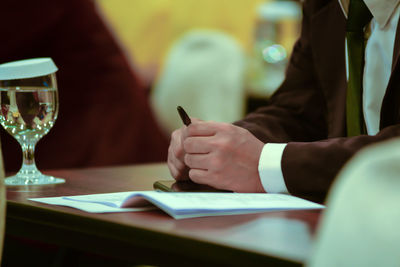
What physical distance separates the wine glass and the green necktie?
512mm

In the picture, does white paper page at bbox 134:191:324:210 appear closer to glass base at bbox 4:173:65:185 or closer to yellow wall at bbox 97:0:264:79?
glass base at bbox 4:173:65:185

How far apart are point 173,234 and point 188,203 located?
→ 0.11 meters

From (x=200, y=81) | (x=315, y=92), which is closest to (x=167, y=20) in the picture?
(x=200, y=81)

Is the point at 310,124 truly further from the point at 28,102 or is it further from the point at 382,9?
the point at 28,102

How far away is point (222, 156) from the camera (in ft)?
3.16

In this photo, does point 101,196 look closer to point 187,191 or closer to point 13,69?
point 187,191

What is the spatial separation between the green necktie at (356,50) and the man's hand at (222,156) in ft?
0.90

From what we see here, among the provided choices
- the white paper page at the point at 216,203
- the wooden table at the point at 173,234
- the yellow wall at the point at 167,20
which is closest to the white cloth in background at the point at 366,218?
the wooden table at the point at 173,234

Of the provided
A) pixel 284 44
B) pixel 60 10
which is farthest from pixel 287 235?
pixel 284 44

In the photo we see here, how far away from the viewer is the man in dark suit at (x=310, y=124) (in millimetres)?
919

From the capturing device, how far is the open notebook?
737 millimetres

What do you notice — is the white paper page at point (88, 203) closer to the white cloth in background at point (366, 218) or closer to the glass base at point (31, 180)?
the glass base at point (31, 180)

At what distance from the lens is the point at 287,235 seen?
0.64m

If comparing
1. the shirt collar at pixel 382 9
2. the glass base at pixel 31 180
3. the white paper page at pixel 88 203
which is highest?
the shirt collar at pixel 382 9
